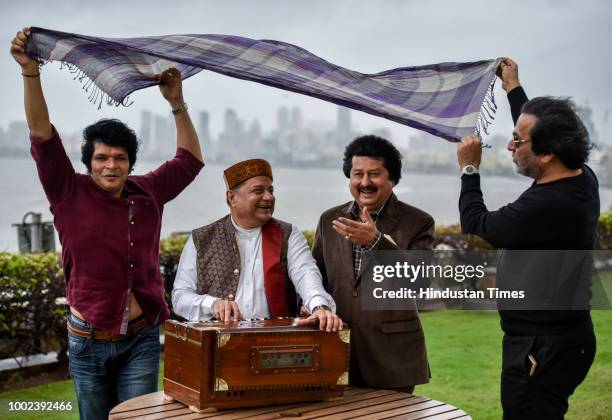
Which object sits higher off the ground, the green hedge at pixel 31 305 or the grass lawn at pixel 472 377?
the green hedge at pixel 31 305

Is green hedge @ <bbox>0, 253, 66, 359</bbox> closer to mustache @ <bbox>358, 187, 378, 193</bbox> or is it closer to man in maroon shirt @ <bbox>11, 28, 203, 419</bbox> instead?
man in maroon shirt @ <bbox>11, 28, 203, 419</bbox>

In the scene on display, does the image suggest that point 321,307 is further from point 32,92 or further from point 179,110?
point 32,92

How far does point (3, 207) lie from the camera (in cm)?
3419

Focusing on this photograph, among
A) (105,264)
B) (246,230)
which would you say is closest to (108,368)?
(105,264)

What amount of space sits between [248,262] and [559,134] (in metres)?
1.42

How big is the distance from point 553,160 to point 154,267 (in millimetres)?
1812

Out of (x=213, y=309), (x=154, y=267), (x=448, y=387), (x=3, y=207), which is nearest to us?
(x=213, y=309)

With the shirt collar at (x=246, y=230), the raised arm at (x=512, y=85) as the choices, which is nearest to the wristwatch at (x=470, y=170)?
the raised arm at (x=512, y=85)

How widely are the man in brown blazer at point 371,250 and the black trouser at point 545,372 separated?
1.83 ft

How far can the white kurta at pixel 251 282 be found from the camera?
3447 millimetres

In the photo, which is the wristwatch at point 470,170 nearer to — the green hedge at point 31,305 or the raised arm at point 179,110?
the raised arm at point 179,110

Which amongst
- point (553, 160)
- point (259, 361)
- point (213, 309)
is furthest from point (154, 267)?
point (553, 160)

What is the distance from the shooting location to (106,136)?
3.57 meters

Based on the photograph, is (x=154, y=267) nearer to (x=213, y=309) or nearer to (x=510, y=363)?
(x=213, y=309)
